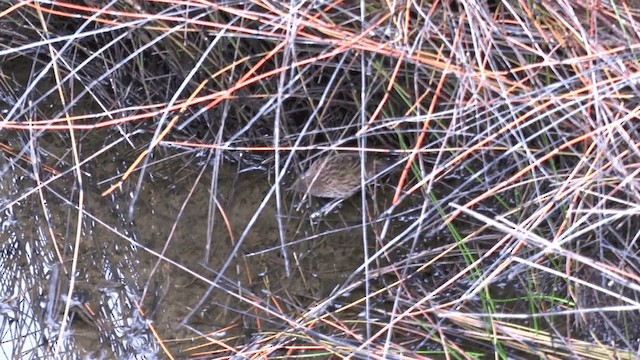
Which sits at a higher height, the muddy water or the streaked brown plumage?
the streaked brown plumage

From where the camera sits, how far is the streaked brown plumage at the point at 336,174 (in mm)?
1657

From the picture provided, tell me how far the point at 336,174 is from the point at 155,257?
0.40 metres

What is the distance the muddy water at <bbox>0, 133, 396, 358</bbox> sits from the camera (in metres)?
1.58

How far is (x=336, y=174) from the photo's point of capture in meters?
1.67

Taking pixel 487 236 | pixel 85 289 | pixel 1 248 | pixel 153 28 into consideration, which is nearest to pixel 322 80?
pixel 153 28

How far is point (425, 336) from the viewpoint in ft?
4.83

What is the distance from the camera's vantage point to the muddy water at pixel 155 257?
1584mm

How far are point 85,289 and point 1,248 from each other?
0.21 metres

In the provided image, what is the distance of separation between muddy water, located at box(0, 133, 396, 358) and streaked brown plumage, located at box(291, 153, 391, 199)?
0.06 metres

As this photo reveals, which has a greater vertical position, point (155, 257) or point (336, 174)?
point (336, 174)

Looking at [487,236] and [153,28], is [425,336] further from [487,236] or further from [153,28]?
[153,28]

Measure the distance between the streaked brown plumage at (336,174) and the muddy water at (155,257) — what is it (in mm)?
57

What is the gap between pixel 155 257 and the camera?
5.63 ft

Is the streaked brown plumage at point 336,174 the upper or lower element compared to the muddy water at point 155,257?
upper
